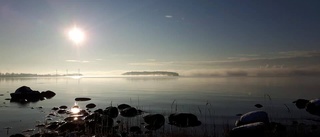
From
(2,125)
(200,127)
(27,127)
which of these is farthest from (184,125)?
(2,125)

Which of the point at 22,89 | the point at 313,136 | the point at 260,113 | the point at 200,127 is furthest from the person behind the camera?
the point at 22,89

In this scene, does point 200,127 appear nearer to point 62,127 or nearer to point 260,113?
point 260,113

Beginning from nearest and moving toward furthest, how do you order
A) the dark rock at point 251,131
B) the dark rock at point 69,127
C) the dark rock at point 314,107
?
1. the dark rock at point 251,131
2. the dark rock at point 69,127
3. the dark rock at point 314,107

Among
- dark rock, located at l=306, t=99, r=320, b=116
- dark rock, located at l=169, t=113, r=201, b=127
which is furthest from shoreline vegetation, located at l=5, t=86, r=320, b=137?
dark rock, located at l=306, t=99, r=320, b=116

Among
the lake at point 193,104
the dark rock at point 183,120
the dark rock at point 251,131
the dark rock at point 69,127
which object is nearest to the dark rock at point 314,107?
the lake at point 193,104

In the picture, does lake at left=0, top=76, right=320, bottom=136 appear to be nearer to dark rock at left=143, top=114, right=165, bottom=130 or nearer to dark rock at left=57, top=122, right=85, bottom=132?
dark rock at left=143, top=114, right=165, bottom=130

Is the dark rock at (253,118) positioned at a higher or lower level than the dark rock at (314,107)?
higher

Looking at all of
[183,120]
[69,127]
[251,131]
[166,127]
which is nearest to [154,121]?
[166,127]

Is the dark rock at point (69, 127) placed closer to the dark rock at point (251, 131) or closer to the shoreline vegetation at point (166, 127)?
the shoreline vegetation at point (166, 127)

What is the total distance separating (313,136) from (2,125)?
25545 millimetres

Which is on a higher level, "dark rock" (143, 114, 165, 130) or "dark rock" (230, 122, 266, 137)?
"dark rock" (230, 122, 266, 137)

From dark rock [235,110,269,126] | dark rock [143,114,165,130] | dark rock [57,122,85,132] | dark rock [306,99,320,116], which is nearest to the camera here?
dark rock [235,110,269,126]

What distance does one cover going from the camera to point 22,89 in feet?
208

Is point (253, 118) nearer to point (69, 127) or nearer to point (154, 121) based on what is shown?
point (154, 121)
